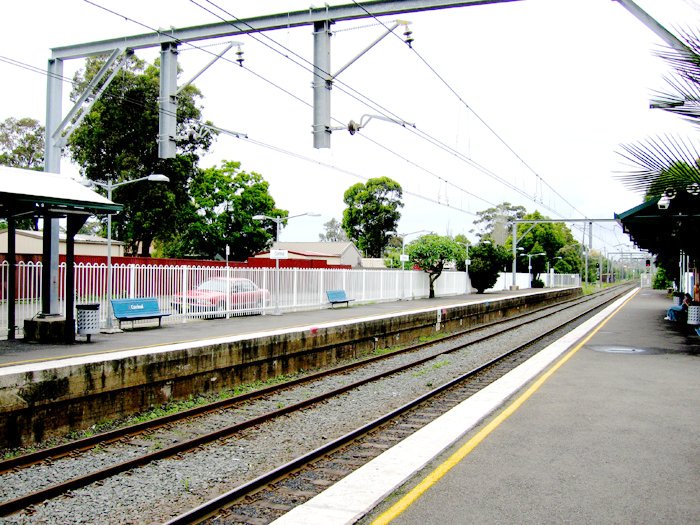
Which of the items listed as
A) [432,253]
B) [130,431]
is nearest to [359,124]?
[130,431]

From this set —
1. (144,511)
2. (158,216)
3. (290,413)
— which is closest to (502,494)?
(144,511)

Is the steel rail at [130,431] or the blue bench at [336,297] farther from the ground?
the blue bench at [336,297]

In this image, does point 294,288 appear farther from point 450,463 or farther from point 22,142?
point 22,142

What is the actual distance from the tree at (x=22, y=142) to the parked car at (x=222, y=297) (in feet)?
125

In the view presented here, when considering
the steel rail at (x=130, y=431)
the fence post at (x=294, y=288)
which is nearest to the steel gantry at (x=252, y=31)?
the steel rail at (x=130, y=431)

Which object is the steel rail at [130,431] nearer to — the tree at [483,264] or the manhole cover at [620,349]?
the manhole cover at [620,349]

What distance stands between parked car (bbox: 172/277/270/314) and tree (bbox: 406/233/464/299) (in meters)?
18.6

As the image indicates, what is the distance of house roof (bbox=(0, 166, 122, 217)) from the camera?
11.2 metres

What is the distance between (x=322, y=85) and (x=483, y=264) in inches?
1554

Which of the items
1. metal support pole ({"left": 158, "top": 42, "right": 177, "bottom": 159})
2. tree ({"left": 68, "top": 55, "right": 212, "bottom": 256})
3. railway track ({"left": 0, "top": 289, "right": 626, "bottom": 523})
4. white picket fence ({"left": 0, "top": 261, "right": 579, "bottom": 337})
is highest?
tree ({"left": 68, "top": 55, "right": 212, "bottom": 256})

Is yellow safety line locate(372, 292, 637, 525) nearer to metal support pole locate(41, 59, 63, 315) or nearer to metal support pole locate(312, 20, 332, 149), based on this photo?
metal support pole locate(312, 20, 332, 149)

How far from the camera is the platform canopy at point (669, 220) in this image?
1432 cm

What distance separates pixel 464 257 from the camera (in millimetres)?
43938

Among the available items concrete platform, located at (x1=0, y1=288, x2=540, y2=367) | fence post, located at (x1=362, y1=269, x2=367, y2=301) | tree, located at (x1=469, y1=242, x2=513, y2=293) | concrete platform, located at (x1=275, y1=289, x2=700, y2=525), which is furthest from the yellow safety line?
tree, located at (x1=469, y1=242, x2=513, y2=293)
